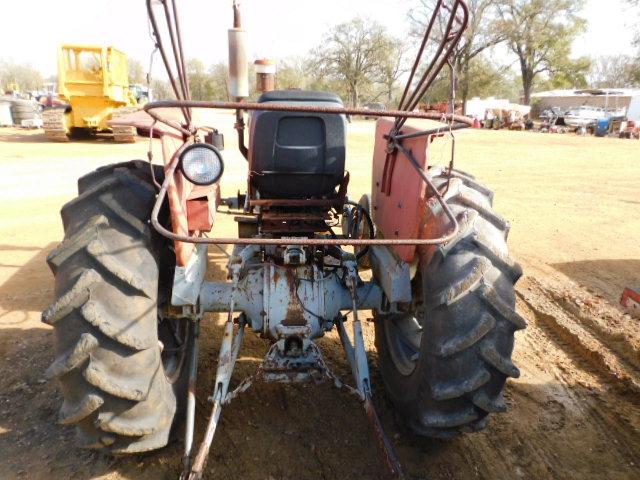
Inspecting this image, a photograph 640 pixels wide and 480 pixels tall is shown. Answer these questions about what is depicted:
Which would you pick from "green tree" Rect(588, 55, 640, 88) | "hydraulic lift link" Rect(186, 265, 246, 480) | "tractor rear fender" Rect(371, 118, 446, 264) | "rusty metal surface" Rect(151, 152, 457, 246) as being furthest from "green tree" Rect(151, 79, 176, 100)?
"green tree" Rect(588, 55, 640, 88)

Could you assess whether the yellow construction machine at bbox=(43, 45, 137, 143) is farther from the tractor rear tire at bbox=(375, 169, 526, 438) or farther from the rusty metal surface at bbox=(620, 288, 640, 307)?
the tractor rear tire at bbox=(375, 169, 526, 438)

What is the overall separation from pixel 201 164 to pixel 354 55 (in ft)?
101

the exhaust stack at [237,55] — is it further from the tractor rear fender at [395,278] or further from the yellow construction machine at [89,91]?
the yellow construction machine at [89,91]

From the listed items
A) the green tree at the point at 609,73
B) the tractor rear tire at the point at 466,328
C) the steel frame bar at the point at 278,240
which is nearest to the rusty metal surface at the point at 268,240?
the steel frame bar at the point at 278,240

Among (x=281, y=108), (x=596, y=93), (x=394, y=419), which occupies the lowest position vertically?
(x=394, y=419)

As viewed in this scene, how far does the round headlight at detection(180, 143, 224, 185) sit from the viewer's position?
225 centimetres

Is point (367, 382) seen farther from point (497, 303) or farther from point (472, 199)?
point (472, 199)

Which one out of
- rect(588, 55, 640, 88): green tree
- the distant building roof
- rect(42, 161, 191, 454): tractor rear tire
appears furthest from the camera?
rect(588, 55, 640, 88): green tree

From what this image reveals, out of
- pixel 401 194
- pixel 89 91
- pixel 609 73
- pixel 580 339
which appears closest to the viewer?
pixel 401 194

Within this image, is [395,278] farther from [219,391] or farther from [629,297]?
[629,297]

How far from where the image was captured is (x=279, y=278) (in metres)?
2.84

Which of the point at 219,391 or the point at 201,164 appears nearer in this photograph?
the point at 201,164

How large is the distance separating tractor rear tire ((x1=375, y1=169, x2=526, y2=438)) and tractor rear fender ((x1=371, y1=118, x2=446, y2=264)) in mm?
Result: 129

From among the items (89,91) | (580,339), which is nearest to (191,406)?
(580,339)
